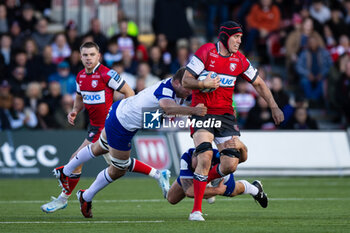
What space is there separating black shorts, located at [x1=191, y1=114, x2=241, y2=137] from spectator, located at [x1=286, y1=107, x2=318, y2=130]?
30.3 ft

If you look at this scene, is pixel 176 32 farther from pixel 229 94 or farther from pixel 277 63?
pixel 229 94

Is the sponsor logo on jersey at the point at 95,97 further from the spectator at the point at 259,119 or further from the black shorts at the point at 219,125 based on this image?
the spectator at the point at 259,119

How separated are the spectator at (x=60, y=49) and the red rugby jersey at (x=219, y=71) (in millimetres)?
11514

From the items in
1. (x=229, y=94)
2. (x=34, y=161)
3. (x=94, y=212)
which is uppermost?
(x=229, y=94)

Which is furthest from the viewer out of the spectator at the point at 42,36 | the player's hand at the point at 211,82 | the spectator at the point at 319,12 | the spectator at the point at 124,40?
the spectator at the point at 319,12

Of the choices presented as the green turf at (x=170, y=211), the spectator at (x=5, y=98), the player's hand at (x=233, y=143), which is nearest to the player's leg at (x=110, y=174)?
the green turf at (x=170, y=211)

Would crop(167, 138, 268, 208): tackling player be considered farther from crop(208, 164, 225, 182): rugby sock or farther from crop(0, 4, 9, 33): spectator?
crop(0, 4, 9, 33): spectator

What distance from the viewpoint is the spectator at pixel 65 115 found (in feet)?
67.2

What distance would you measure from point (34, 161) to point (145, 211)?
25.4 feet

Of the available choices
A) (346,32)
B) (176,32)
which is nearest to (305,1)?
(346,32)

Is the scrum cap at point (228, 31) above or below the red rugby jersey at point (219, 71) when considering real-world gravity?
above

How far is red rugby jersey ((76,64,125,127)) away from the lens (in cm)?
1295

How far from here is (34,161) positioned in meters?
19.5

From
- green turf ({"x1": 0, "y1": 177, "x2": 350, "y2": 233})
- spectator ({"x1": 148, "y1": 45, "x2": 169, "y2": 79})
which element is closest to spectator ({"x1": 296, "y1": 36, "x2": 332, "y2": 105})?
spectator ({"x1": 148, "y1": 45, "x2": 169, "y2": 79})
